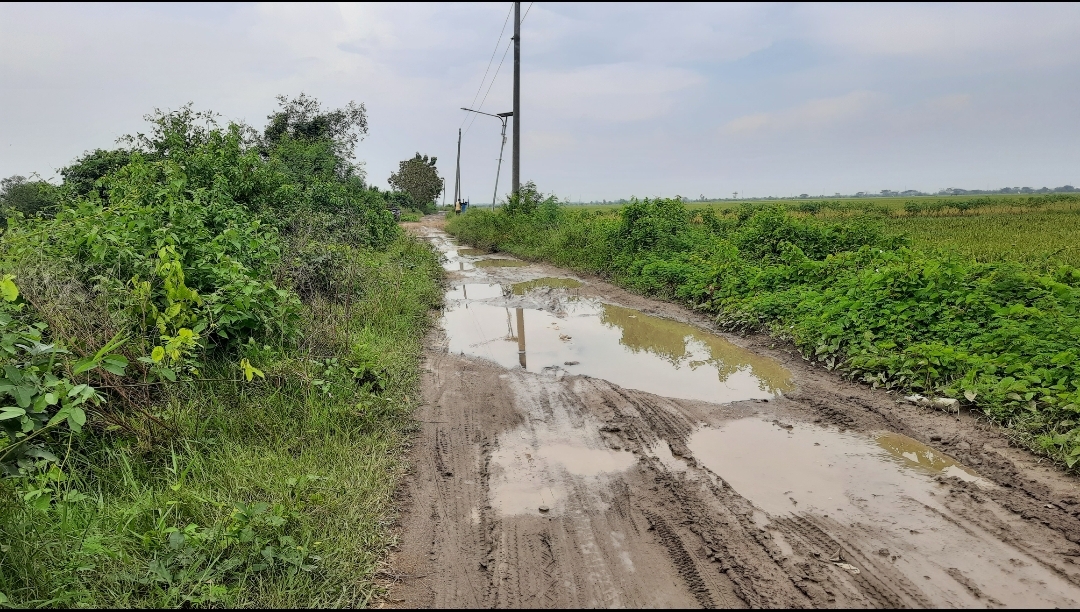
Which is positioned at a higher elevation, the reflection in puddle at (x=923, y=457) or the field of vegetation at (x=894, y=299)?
the field of vegetation at (x=894, y=299)

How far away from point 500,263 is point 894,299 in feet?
38.8

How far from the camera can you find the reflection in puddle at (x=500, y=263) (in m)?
16.2

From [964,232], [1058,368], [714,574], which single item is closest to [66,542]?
[714,574]

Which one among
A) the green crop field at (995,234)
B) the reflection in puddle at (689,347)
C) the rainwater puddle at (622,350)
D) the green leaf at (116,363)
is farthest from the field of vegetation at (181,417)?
the green crop field at (995,234)

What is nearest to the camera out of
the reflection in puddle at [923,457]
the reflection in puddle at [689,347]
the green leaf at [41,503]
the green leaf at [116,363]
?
the green leaf at [41,503]

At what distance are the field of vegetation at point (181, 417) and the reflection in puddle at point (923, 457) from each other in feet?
12.5

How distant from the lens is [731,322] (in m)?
8.24

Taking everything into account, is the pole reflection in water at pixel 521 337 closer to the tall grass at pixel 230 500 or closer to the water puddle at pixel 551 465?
the water puddle at pixel 551 465

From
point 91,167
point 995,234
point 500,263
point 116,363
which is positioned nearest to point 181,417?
point 116,363

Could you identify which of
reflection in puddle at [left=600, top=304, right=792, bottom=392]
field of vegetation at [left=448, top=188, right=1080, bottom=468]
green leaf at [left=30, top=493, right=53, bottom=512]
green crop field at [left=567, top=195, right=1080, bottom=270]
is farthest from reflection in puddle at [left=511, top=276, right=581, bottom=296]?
green leaf at [left=30, top=493, right=53, bottom=512]

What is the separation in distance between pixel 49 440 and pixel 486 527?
8.95 feet

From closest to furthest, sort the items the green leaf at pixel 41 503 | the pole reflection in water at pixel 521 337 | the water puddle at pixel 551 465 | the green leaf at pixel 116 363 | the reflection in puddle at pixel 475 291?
1. the green leaf at pixel 41 503
2. the green leaf at pixel 116 363
3. the water puddle at pixel 551 465
4. the pole reflection in water at pixel 521 337
5. the reflection in puddle at pixel 475 291

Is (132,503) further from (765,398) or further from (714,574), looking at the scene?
(765,398)

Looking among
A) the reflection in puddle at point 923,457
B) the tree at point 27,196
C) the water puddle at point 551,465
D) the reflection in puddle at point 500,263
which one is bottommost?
the water puddle at point 551,465
